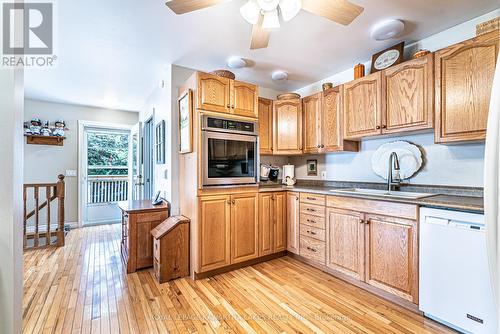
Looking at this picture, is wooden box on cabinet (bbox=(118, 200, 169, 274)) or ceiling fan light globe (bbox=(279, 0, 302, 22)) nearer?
ceiling fan light globe (bbox=(279, 0, 302, 22))

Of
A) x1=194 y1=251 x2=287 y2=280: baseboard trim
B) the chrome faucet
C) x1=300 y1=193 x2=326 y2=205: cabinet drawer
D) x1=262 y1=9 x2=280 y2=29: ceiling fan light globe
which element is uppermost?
x1=262 y1=9 x2=280 y2=29: ceiling fan light globe

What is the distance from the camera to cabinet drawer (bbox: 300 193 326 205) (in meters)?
A: 2.54

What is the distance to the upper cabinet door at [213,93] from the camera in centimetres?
239

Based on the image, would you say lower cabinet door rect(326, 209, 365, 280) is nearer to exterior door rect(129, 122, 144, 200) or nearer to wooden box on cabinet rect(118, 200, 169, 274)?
wooden box on cabinet rect(118, 200, 169, 274)

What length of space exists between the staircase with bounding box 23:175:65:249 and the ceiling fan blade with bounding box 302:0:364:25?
4.11 metres

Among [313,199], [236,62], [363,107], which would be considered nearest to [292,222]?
[313,199]

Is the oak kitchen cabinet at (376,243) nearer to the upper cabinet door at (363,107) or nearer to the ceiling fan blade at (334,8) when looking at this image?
the upper cabinet door at (363,107)

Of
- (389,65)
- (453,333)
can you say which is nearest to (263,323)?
(453,333)

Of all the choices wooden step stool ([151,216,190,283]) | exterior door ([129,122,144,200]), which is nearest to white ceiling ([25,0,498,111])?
exterior door ([129,122,144,200])

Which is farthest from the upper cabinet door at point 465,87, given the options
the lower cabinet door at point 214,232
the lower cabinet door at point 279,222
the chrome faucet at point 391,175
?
the lower cabinet door at point 214,232

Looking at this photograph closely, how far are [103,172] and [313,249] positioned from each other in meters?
4.77

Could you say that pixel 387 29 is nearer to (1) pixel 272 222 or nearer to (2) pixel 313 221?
(2) pixel 313 221

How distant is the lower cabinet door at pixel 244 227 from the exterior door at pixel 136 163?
2.62 meters

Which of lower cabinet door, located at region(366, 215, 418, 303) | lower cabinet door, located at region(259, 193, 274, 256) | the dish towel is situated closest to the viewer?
the dish towel
